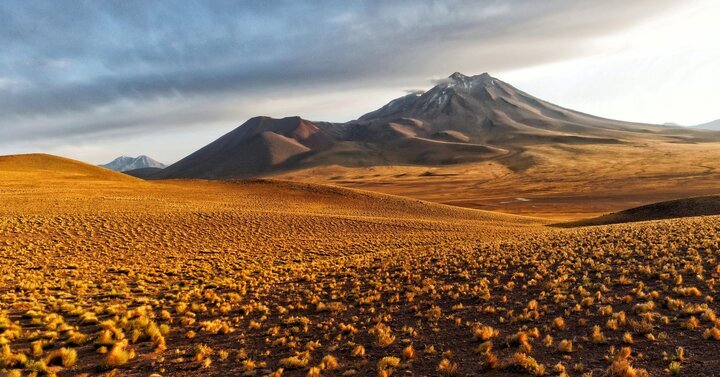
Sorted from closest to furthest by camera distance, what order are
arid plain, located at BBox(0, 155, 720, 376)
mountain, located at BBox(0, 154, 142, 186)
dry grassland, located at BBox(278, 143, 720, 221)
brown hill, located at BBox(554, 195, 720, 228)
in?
arid plain, located at BBox(0, 155, 720, 376) → brown hill, located at BBox(554, 195, 720, 228) → mountain, located at BBox(0, 154, 142, 186) → dry grassland, located at BBox(278, 143, 720, 221)

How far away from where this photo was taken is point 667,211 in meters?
45.7

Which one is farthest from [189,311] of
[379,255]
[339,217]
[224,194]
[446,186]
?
[446,186]

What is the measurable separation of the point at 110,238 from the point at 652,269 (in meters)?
36.1

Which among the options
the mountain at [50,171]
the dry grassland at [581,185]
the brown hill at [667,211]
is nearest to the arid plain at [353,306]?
the brown hill at [667,211]

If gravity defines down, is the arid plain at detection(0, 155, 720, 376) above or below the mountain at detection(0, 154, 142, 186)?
below

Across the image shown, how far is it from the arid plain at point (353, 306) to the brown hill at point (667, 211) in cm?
2334

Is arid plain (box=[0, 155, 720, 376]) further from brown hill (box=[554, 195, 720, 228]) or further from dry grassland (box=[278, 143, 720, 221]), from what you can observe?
dry grassland (box=[278, 143, 720, 221])

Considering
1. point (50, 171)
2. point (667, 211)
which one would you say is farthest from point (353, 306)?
point (50, 171)

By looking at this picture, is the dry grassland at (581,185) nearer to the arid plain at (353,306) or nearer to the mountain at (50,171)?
the arid plain at (353,306)

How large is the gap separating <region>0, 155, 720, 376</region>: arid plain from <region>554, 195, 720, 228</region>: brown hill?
23.3 metres

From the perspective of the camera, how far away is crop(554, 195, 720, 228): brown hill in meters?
43.4

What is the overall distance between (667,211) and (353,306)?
49.8 metres

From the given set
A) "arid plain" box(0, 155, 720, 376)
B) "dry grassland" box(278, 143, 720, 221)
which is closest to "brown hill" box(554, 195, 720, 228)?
"dry grassland" box(278, 143, 720, 221)

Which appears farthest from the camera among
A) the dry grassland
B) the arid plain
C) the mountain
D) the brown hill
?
the dry grassland
